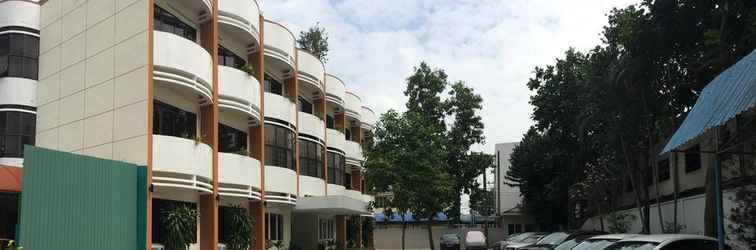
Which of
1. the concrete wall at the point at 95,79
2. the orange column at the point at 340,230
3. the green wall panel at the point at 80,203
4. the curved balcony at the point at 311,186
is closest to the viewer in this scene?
the green wall panel at the point at 80,203

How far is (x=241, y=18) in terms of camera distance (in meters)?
24.2

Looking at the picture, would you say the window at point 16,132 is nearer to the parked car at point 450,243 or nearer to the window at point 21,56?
the window at point 21,56

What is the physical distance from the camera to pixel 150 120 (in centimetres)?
1859

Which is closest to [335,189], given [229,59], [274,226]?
[274,226]

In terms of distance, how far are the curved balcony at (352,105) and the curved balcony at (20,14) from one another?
65.8 feet

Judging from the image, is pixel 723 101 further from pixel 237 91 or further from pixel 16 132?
pixel 16 132

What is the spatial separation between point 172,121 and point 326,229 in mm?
16238

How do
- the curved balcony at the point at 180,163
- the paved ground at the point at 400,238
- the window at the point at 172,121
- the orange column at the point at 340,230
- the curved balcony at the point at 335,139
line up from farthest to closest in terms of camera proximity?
the paved ground at the point at 400,238
the orange column at the point at 340,230
the curved balcony at the point at 335,139
the window at the point at 172,121
the curved balcony at the point at 180,163

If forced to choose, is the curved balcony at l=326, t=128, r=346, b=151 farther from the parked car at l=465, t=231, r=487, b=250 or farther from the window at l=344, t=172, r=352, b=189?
the parked car at l=465, t=231, r=487, b=250

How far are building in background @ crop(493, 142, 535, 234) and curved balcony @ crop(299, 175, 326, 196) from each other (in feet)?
76.0

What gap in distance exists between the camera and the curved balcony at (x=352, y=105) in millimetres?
42188

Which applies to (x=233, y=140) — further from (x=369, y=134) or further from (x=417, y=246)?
(x=417, y=246)

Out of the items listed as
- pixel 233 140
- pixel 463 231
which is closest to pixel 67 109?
pixel 233 140

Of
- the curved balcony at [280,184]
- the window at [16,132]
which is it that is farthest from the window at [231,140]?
the window at [16,132]
